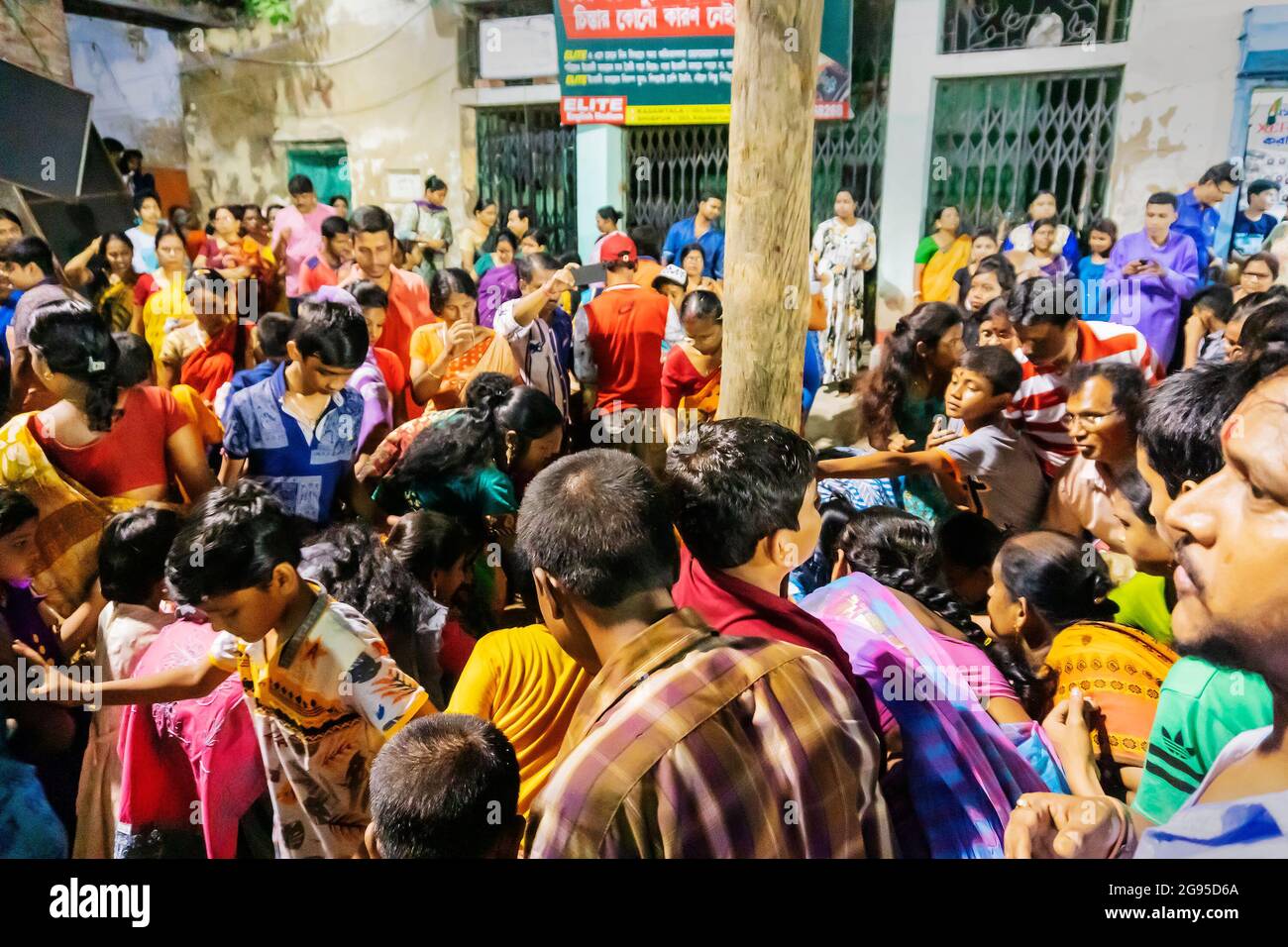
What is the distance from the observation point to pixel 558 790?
1.16m

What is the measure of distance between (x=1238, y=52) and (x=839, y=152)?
2649 millimetres

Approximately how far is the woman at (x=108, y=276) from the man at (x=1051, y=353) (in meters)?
4.60

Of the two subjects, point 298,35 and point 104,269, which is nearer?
point 298,35

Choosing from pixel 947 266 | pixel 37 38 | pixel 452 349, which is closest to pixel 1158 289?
pixel 947 266

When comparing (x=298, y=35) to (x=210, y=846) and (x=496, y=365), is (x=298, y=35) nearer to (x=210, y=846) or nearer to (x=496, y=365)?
(x=496, y=365)

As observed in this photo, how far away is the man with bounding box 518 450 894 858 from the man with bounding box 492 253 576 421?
100 inches

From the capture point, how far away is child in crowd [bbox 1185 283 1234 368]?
15.2 feet

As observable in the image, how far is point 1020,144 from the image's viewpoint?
6523 millimetres

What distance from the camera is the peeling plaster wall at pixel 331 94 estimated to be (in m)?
4.75

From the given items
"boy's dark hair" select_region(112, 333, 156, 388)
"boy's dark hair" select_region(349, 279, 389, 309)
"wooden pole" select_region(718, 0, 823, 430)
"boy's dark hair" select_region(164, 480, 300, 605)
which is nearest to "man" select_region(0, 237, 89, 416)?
"boy's dark hair" select_region(112, 333, 156, 388)

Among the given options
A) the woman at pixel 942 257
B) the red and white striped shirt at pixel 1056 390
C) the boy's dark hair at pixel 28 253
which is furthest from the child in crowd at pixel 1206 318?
the boy's dark hair at pixel 28 253

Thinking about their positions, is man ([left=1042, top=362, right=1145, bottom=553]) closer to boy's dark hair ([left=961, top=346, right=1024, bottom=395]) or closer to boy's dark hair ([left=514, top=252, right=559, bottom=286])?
boy's dark hair ([left=961, top=346, right=1024, bottom=395])

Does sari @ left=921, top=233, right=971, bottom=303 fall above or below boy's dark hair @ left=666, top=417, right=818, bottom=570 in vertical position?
above
